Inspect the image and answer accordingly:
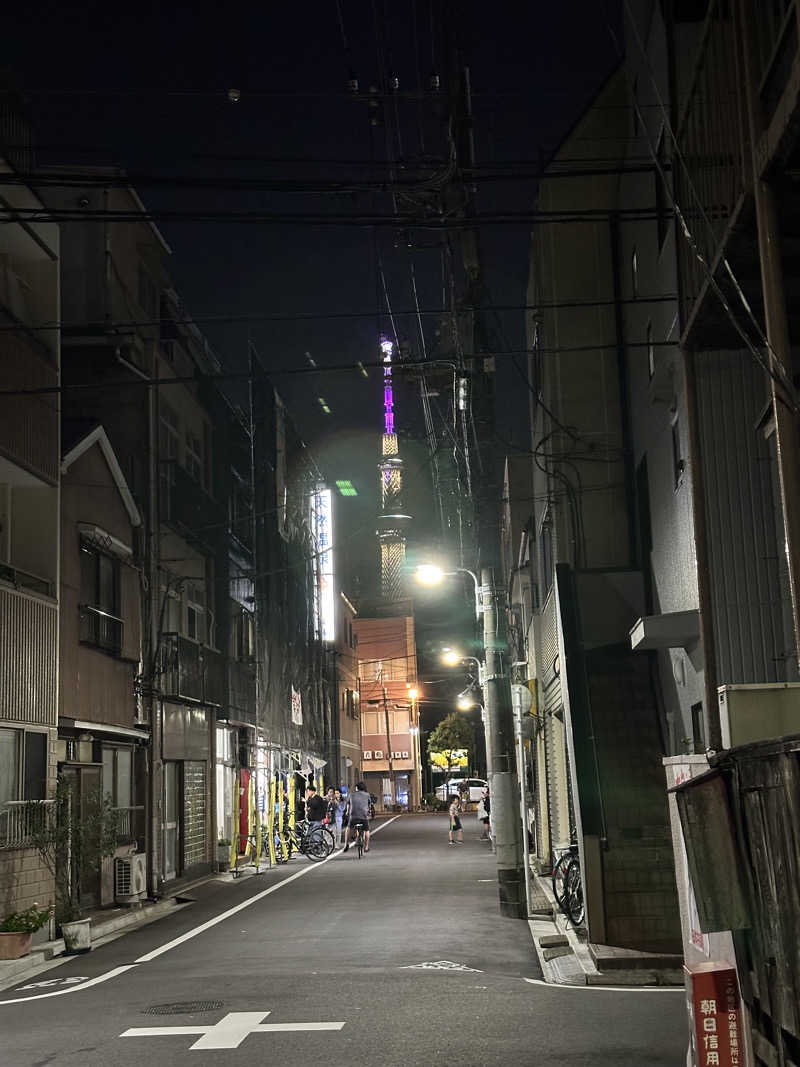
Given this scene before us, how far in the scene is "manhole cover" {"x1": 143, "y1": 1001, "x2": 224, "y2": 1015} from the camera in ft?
39.7

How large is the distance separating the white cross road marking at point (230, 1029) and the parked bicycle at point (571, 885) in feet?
24.7

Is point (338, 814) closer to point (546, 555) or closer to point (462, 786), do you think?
point (546, 555)

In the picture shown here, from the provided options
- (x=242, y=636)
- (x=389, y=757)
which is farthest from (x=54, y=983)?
(x=389, y=757)

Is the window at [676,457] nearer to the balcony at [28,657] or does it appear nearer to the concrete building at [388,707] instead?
the balcony at [28,657]

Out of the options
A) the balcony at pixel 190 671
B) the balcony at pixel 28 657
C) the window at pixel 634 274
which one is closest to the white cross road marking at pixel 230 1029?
the balcony at pixel 28 657

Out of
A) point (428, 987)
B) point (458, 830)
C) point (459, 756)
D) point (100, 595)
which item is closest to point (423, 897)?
point (100, 595)

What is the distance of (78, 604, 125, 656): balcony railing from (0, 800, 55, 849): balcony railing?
13.5 ft

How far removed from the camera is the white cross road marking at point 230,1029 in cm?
1071

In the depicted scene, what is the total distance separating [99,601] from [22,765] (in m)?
5.64

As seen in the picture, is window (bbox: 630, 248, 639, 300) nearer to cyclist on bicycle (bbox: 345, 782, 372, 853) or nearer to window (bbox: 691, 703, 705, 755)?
window (bbox: 691, 703, 705, 755)

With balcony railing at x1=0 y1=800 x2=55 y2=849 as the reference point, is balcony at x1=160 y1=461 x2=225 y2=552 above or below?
above

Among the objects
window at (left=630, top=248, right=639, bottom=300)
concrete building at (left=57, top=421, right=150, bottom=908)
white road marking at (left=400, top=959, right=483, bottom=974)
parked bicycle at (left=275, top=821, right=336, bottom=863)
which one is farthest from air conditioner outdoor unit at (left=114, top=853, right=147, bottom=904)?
window at (left=630, top=248, right=639, bottom=300)

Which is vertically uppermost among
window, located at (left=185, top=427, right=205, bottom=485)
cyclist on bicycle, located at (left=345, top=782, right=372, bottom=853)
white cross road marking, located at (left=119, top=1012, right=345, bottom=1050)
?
window, located at (left=185, top=427, right=205, bottom=485)

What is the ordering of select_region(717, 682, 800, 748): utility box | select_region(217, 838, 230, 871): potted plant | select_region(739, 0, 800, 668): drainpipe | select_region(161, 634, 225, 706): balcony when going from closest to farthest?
select_region(739, 0, 800, 668): drainpipe
select_region(717, 682, 800, 748): utility box
select_region(161, 634, 225, 706): balcony
select_region(217, 838, 230, 871): potted plant
